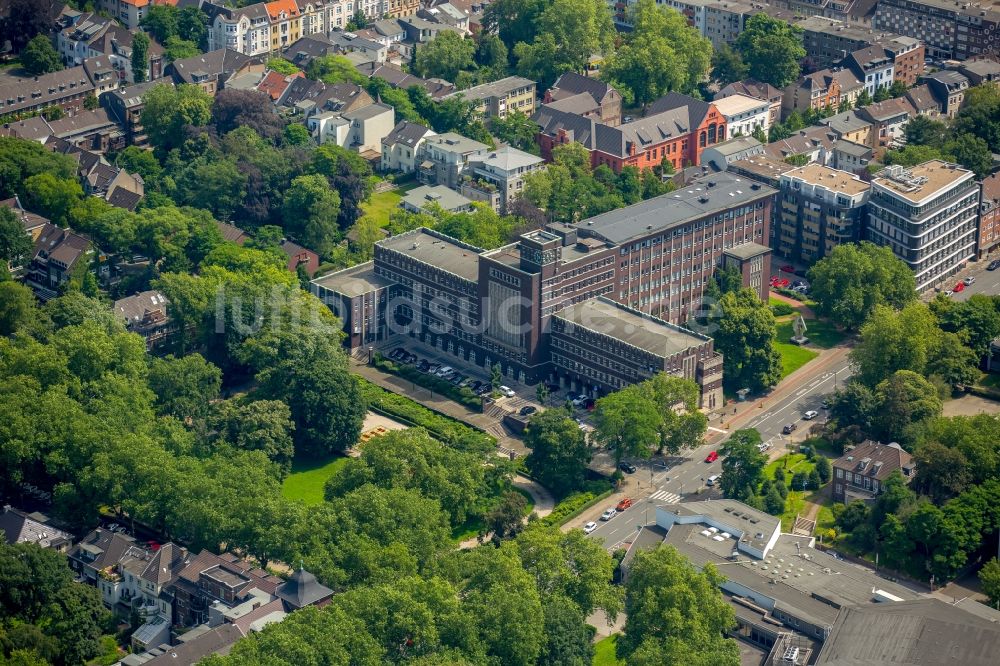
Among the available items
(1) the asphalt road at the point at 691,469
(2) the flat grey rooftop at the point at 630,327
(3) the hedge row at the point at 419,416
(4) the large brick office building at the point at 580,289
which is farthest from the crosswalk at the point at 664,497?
(3) the hedge row at the point at 419,416

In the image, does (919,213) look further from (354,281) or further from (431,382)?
(354,281)

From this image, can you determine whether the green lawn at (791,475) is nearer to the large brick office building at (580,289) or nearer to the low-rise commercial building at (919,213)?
the large brick office building at (580,289)

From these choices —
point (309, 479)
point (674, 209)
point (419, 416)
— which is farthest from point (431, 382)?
point (674, 209)

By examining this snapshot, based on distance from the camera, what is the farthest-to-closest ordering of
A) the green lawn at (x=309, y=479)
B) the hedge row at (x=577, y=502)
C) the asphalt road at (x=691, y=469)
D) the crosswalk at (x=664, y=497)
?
the green lawn at (x=309, y=479), the crosswalk at (x=664, y=497), the hedge row at (x=577, y=502), the asphalt road at (x=691, y=469)

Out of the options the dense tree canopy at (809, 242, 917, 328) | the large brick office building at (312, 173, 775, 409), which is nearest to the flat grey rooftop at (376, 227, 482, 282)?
the large brick office building at (312, 173, 775, 409)

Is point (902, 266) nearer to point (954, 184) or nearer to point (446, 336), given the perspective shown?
point (954, 184)

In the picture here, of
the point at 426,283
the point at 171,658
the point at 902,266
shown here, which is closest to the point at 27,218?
the point at 426,283

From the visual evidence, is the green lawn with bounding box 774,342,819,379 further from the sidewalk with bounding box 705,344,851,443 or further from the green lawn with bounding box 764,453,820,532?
the green lawn with bounding box 764,453,820,532
